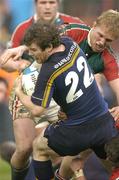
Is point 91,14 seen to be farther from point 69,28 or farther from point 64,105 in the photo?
point 64,105

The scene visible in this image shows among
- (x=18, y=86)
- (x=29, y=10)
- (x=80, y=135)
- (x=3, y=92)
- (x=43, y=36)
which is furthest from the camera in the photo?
(x=29, y=10)

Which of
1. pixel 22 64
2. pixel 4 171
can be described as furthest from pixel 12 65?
pixel 4 171

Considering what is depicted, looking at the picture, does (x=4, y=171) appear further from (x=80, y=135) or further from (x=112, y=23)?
(x=112, y=23)

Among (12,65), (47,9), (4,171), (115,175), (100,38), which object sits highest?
(100,38)

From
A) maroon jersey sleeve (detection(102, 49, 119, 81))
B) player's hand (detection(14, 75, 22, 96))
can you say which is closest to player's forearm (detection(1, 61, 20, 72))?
→ player's hand (detection(14, 75, 22, 96))

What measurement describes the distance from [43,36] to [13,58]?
1.07 meters

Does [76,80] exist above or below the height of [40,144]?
above

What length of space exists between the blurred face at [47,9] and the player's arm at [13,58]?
0.74 meters

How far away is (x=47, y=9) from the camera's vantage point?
988 centimetres

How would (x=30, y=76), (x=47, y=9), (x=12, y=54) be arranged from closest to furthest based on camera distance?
(x=12, y=54), (x=30, y=76), (x=47, y=9)

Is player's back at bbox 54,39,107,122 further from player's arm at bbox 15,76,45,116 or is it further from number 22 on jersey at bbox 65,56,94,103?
player's arm at bbox 15,76,45,116

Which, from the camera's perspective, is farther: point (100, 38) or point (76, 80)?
point (100, 38)

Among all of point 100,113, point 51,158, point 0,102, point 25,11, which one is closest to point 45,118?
point 51,158

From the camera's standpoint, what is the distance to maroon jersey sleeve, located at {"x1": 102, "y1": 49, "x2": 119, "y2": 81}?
29.2 ft
